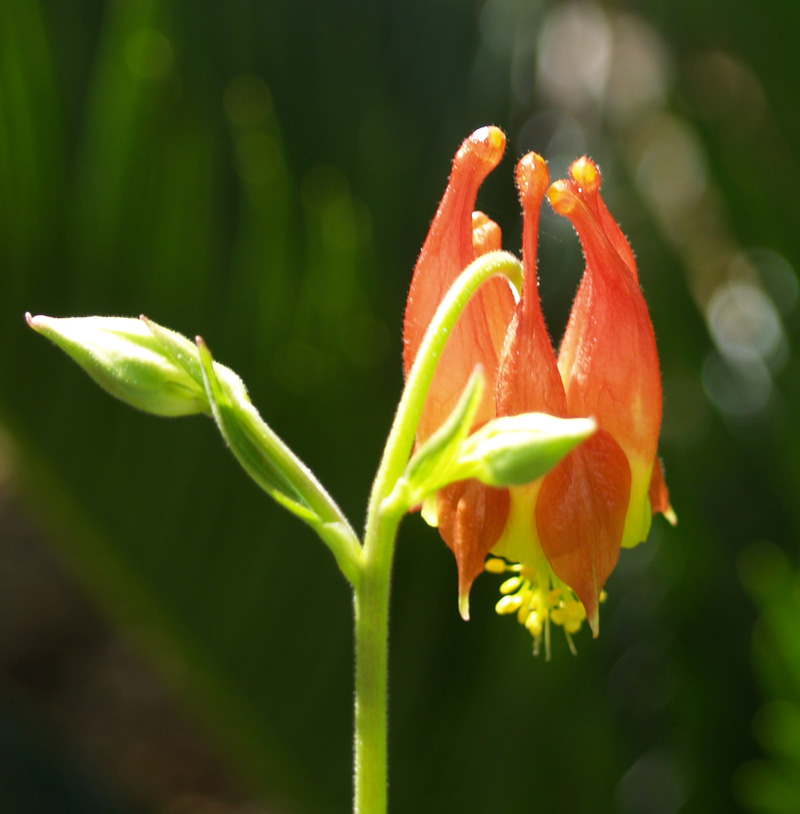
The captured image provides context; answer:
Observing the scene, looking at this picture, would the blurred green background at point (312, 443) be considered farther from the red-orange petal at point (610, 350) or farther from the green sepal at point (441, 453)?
the green sepal at point (441, 453)

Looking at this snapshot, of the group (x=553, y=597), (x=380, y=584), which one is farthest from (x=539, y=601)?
(x=380, y=584)

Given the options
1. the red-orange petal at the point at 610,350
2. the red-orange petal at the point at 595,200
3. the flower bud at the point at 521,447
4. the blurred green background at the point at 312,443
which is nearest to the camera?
the flower bud at the point at 521,447

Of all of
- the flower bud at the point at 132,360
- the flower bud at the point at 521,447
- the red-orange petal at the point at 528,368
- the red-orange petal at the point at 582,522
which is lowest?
the red-orange petal at the point at 582,522

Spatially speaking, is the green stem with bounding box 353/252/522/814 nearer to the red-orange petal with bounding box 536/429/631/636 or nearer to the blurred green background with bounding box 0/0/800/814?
the red-orange petal with bounding box 536/429/631/636

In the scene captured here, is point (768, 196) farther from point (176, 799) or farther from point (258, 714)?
point (176, 799)

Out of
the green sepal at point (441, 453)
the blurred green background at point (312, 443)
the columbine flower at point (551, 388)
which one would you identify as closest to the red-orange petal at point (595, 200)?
the columbine flower at point (551, 388)

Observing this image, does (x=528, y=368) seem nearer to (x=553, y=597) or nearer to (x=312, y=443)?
(x=553, y=597)

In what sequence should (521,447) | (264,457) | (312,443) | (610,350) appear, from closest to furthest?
1. (521,447)
2. (264,457)
3. (610,350)
4. (312,443)
